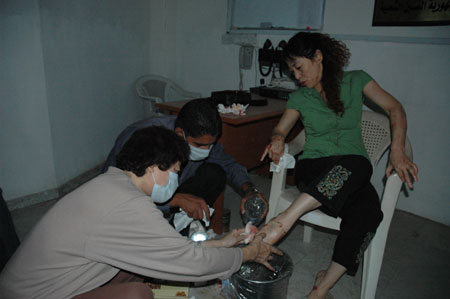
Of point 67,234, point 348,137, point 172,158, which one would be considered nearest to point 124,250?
point 67,234

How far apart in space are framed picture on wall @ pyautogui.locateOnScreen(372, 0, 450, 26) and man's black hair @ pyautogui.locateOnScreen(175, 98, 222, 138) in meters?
1.77

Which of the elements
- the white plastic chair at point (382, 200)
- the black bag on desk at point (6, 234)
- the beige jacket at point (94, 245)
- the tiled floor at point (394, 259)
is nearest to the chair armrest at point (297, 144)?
the white plastic chair at point (382, 200)

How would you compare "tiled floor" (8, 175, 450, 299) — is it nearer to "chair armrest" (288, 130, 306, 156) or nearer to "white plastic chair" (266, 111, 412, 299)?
"white plastic chair" (266, 111, 412, 299)

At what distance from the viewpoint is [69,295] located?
978mm

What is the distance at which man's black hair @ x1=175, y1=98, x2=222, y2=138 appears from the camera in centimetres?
151

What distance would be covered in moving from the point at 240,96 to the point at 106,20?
1672 mm

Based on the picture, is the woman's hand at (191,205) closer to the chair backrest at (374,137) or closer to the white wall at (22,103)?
the chair backrest at (374,137)

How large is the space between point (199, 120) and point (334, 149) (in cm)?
75

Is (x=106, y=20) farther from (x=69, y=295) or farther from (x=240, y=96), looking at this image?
(x=69, y=295)

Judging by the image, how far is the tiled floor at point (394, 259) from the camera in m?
1.75

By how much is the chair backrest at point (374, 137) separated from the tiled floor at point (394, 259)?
0.62 metres

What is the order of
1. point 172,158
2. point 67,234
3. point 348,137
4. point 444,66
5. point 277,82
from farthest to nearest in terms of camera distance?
point 277,82
point 444,66
point 348,137
point 172,158
point 67,234

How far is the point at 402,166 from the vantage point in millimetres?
1562

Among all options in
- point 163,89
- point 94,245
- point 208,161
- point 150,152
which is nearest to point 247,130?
point 208,161
